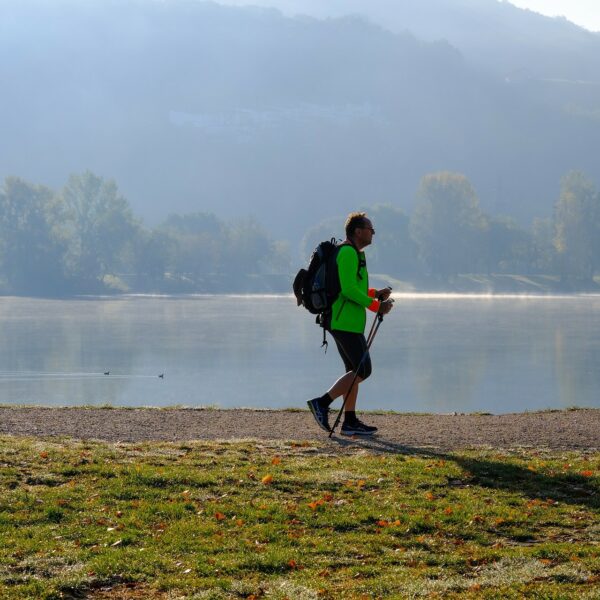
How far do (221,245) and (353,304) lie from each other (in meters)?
135

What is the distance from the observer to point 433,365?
1681 inches

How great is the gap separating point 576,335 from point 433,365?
2002 cm

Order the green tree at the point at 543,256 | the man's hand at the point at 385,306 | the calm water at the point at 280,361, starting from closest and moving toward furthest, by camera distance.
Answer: the man's hand at the point at 385,306
the calm water at the point at 280,361
the green tree at the point at 543,256

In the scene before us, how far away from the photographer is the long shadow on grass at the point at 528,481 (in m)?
9.37

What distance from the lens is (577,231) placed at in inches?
5778

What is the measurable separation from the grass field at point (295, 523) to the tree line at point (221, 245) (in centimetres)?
11827

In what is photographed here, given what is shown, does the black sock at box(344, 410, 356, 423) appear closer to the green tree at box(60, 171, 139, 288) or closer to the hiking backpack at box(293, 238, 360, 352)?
the hiking backpack at box(293, 238, 360, 352)

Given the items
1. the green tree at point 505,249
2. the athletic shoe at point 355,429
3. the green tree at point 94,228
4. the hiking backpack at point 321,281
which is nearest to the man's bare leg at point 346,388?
the athletic shoe at point 355,429

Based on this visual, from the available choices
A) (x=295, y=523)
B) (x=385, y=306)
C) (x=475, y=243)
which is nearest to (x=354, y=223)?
(x=385, y=306)

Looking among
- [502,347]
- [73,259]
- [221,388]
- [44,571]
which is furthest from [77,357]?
[73,259]

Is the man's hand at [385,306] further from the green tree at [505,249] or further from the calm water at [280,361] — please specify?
the green tree at [505,249]

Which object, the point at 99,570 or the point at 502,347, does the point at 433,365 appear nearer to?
the point at 502,347

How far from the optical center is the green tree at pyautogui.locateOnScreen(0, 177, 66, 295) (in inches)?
4995

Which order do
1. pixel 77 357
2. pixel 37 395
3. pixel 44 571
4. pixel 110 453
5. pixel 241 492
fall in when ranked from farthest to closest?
1. pixel 77 357
2. pixel 37 395
3. pixel 110 453
4. pixel 241 492
5. pixel 44 571
